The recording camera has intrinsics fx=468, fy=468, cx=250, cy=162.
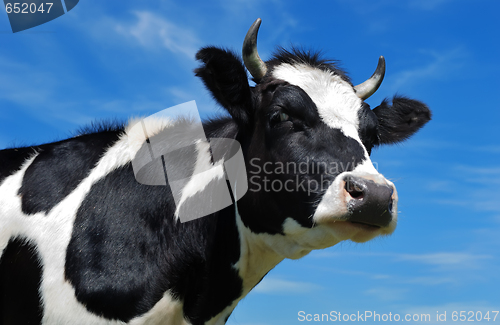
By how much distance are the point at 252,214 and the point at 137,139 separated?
191cm

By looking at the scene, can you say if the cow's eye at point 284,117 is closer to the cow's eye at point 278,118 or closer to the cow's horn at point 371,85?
the cow's eye at point 278,118

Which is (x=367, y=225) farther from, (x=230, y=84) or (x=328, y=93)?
(x=230, y=84)

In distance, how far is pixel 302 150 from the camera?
4742 mm

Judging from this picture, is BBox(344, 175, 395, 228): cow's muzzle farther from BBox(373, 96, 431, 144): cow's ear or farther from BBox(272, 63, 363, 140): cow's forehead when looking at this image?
BBox(373, 96, 431, 144): cow's ear

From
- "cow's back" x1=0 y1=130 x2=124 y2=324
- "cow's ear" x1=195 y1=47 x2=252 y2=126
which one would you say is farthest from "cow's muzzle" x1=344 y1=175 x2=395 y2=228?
"cow's back" x1=0 y1=130 x2=124 y2=324

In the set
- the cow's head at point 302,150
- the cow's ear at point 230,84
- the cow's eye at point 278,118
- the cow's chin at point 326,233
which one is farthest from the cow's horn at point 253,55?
the cow's chin at point 326,233

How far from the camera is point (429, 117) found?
6910 millimetres

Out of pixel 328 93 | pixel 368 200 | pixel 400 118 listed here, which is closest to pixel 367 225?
pixel 368 200

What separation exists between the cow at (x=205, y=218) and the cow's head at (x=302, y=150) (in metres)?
0.01

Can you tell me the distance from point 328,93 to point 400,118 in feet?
7.03

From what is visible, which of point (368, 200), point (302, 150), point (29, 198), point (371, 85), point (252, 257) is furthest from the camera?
point (371, 85)

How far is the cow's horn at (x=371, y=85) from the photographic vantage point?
6.38 meters

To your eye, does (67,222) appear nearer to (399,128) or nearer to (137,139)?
(137,139)

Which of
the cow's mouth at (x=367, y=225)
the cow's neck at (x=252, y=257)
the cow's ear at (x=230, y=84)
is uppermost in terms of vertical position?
the cow's ear at (x=230, y=84)
